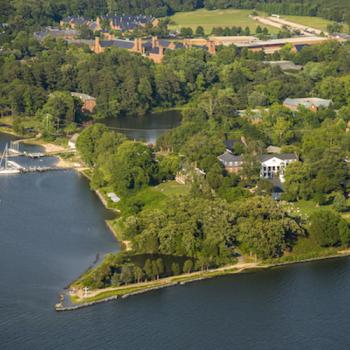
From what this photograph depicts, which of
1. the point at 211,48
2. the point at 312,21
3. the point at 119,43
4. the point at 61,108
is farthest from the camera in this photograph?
the point at 312,21

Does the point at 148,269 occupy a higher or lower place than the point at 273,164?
higher

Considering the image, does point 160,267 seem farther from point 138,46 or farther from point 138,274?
point 138,46

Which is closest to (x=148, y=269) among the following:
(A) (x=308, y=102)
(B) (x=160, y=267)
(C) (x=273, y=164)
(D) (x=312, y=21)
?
(B) (x=160, y=267)

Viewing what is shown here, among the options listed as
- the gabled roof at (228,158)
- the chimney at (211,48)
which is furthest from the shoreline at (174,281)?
the chimney at (211,48)

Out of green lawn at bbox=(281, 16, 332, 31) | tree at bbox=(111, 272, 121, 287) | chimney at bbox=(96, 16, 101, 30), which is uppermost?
tree at bbox=(111, 272, 121, 287)

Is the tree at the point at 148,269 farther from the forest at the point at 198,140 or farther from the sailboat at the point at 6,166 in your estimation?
the sailboat at the point at 6,166

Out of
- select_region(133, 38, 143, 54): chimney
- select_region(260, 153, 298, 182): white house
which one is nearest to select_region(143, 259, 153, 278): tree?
select_region(260, 153, 298, 182): white house

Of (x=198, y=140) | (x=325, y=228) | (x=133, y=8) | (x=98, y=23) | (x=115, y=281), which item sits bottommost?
(x=98, y=23)

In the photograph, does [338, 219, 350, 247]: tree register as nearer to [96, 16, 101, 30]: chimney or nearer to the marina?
the marina
